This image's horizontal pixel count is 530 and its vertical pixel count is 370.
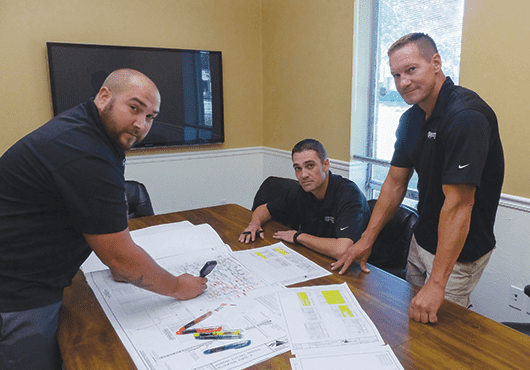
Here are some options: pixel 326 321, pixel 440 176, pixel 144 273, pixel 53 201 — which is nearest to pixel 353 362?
pixel 326 321

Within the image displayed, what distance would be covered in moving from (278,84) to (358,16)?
122cm

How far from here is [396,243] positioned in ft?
6.64

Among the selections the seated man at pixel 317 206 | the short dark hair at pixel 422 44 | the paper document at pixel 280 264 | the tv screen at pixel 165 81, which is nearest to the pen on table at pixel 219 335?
the paper document at pixel 280 264

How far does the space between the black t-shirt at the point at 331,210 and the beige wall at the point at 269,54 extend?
0.95m

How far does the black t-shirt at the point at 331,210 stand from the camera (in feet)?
5.98

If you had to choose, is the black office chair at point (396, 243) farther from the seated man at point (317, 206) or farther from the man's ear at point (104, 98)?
the man's ear at point (104, 98)

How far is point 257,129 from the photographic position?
14.6 ft

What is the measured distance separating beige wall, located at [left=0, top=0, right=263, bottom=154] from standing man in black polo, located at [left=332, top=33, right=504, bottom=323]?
2841mm

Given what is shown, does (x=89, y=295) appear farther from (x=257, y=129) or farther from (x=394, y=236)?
(x=257, y=129)

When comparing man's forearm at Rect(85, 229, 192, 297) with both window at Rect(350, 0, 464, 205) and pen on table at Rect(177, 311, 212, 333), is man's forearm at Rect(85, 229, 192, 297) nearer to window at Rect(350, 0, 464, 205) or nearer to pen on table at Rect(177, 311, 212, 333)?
pen on table at Rect(177, 311, 212, 333)

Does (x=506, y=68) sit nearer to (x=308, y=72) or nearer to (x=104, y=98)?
(x=308, y=72)

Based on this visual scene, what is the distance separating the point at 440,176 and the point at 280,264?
676 mm

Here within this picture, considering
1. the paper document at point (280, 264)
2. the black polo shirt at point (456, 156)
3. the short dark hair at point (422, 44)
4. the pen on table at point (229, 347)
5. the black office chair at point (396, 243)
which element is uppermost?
the short dark hair at point (422, 44)

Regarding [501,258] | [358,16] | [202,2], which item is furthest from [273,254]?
[202,2]
